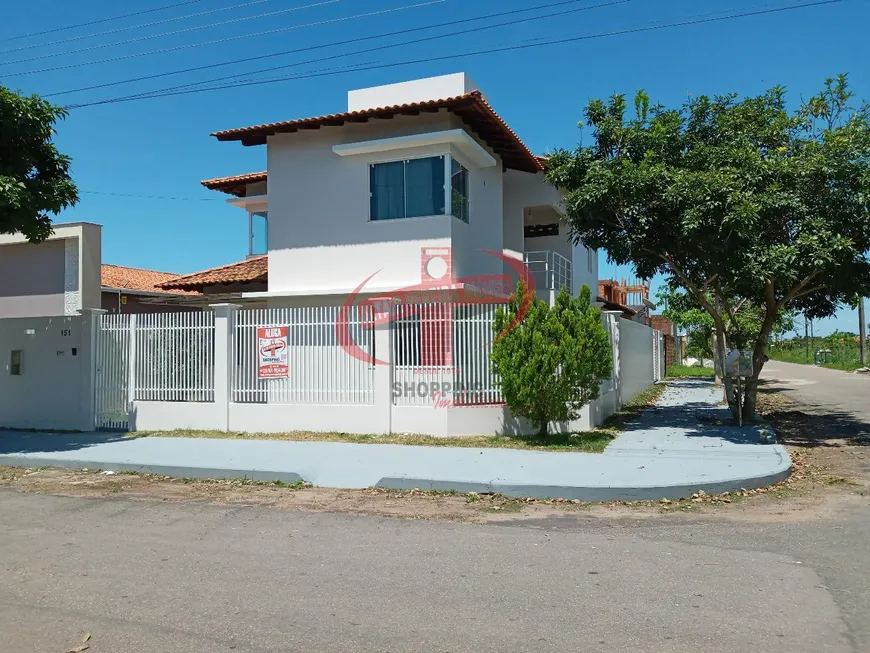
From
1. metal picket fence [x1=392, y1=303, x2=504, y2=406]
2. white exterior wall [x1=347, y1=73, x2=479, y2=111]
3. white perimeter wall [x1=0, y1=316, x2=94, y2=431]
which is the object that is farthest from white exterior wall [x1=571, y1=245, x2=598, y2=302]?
white perimeter wall [x1=0, y1=316, x2=94, y2=431]

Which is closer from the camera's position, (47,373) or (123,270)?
(47,373)

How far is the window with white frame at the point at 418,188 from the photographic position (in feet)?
45.1

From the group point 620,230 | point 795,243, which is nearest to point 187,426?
point 620,230

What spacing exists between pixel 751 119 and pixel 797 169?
177 centimetres

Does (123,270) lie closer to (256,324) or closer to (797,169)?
(256,324)

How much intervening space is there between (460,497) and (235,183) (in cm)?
1315

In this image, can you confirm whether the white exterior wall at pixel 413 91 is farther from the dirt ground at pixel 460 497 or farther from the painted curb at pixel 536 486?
the dirt ground at pixel 460 497

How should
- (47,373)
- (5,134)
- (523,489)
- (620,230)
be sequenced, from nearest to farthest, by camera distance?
(523,489) < (5,134) < (620,230) < (47,373)

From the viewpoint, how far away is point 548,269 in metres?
18.1

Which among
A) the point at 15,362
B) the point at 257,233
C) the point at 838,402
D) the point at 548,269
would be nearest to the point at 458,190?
the point at 548,269

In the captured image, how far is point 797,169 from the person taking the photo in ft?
34.9

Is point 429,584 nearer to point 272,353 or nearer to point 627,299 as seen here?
point 272,353

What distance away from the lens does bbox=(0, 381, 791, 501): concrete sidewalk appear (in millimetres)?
8133

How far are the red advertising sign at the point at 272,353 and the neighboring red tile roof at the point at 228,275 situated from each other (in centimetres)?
375
